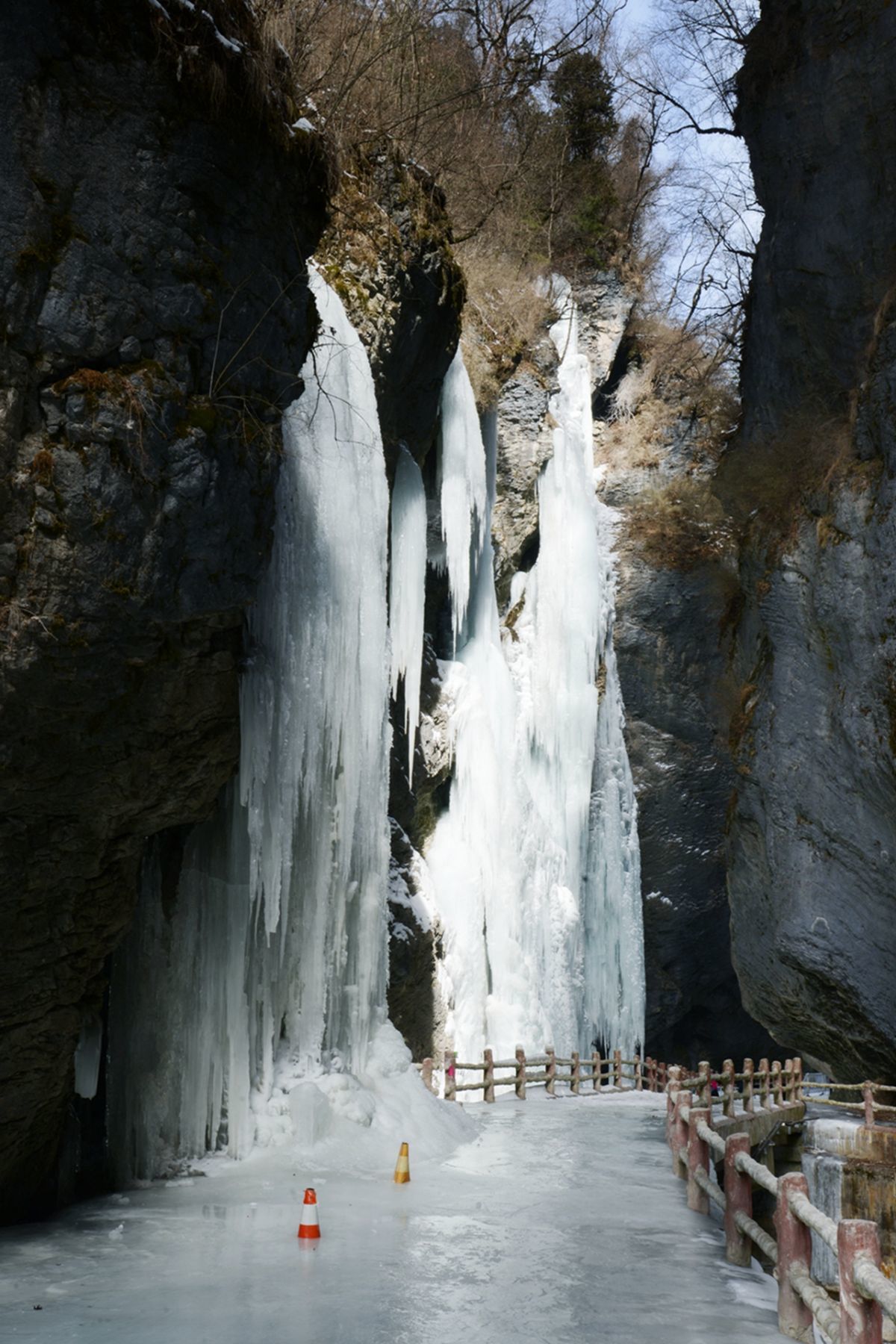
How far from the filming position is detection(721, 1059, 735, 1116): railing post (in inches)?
629

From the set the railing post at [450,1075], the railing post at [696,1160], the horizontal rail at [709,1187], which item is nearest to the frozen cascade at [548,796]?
the railing post at [450,1075]

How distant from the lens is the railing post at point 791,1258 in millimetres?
5566

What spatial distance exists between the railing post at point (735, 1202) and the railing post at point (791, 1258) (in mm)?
1345

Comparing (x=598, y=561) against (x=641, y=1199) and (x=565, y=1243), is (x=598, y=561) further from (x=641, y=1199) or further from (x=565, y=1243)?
(x=565, y=1243)

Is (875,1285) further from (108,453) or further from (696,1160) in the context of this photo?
(108,453)

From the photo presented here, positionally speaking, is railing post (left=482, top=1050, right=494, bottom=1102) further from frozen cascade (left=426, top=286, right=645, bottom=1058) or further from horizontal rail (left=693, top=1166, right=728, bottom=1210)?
horizontal rail (left=693, top=1166, right=728, bottom=1210)

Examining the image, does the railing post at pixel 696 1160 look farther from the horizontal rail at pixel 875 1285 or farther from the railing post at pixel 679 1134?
the horizontal rail at pixel 875 1285

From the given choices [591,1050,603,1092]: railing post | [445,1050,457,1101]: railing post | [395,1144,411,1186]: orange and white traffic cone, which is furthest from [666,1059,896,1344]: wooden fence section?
[591,1050,603,1092]: railing post

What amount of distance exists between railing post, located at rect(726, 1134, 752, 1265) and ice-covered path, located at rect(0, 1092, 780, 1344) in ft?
0.44

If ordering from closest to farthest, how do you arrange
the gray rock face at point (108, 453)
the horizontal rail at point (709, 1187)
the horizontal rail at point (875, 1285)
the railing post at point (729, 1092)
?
the horizontal rail at point (875, 1285)
the gray rock face at point (108, 453)
the horizontal rail at point (709, 1187)
the railing post at point (729, 1092)

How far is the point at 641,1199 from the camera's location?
9453 millimetres

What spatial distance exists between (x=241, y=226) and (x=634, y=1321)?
21.8ft

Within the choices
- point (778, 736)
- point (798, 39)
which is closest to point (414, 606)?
point (778, 736)

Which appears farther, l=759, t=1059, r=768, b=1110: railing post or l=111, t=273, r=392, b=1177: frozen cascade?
l=759, t=1059, r=768, b=1110: railing post
